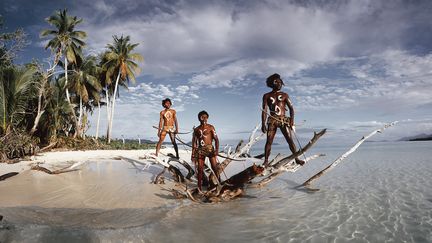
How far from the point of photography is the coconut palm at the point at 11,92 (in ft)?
50.0

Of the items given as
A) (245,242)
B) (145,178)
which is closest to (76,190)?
(145,178)

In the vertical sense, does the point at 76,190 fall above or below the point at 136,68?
below

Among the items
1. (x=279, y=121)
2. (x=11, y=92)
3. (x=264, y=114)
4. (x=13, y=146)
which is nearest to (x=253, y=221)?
(x=279, y=121)

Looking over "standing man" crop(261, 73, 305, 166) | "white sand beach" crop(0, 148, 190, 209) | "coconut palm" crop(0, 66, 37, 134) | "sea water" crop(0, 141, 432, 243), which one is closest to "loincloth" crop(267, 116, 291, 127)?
"standing man" crop(261, 73, 305, 166)

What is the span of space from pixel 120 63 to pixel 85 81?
470 cm

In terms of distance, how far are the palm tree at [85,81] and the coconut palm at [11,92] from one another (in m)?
15.0

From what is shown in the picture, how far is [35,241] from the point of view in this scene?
3.71m

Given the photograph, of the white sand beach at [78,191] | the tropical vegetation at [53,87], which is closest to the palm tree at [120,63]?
the tropical vegetation at [53,87]

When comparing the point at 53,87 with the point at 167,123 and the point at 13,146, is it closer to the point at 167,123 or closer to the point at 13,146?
the point at 13,146

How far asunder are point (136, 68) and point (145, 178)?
27.8 m

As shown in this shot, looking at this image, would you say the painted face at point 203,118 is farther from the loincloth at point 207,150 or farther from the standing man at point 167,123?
the standing man at point 167,123

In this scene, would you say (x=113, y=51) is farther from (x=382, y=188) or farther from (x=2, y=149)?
(x=382, y=188)

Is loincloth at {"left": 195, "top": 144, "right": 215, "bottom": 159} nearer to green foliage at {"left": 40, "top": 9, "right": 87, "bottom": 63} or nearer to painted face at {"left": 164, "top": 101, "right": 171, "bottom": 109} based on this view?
painted face at {"left": 164, "top": 101, "right": 171, "bottom": 109}

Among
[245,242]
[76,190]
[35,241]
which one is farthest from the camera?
[76,190]
